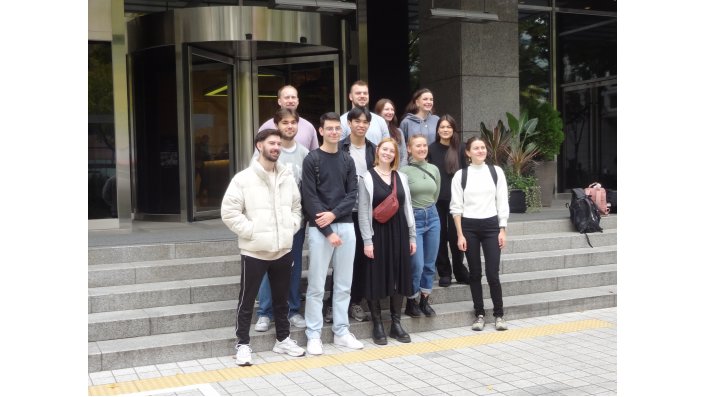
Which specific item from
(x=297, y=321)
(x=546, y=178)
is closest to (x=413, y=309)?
(x=297, y=321)

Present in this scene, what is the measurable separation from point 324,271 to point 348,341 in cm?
67

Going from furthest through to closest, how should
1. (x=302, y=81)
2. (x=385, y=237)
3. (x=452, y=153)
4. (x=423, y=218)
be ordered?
(x=302, y=81) → (x=452, y=153) → (x=423, y=218) → (x=385, y=237)

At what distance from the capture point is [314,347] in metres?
5.78

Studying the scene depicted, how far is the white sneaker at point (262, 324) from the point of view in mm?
5969

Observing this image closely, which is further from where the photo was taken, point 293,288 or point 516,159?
point 516,159

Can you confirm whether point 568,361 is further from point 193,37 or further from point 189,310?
point 193,37

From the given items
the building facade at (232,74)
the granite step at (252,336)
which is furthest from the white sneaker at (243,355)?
the building facade at (232,74)

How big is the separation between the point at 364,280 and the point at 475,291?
1.22 meters

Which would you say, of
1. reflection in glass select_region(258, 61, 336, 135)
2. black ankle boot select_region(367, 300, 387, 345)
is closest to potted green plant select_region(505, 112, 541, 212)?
reflection in glass select_region(258, 61, 336, 135)

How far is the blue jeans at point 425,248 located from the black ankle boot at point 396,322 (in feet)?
0.64

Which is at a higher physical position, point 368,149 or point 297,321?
point 368,149

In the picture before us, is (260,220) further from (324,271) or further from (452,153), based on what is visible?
(452,153)

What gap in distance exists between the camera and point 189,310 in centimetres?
617
